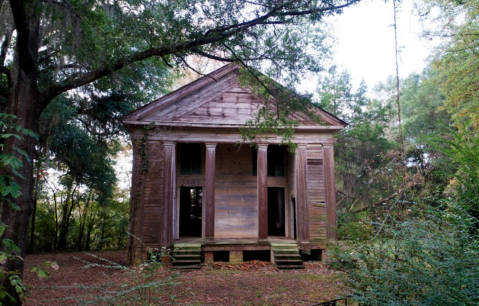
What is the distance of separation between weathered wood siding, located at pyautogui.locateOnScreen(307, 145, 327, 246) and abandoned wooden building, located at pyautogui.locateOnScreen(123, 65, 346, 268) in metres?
0.04

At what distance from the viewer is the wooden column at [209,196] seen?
11953 mm

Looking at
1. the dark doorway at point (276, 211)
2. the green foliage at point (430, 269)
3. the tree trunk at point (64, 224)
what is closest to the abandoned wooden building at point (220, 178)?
the dark doorway at point (276, 211)

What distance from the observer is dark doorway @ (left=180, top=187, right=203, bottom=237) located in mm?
14422

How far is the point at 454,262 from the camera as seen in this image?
9.22 ft

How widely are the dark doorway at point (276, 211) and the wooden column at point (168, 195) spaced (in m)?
5.15

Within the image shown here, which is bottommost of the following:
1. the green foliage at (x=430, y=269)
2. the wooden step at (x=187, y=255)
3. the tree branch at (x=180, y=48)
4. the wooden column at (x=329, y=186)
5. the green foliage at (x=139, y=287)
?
the wooden step at (x=187, y=255)

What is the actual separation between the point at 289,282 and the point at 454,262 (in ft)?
22.6

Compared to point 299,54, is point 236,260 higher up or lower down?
lower down

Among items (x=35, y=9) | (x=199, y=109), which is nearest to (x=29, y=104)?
(x=35, y=9)

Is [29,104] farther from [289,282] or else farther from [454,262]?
[289,282]

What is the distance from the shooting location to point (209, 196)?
1211 cm

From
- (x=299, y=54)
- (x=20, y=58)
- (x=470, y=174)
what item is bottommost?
(x=470, y=174)

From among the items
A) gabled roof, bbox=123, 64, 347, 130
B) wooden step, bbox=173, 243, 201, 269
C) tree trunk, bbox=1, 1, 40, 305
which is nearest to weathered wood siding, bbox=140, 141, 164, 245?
wooden step, bbox=173, 243, 201, 269

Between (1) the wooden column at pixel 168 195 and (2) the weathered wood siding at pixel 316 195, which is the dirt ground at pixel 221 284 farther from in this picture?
(1) the wooden column at pixel 168 195
